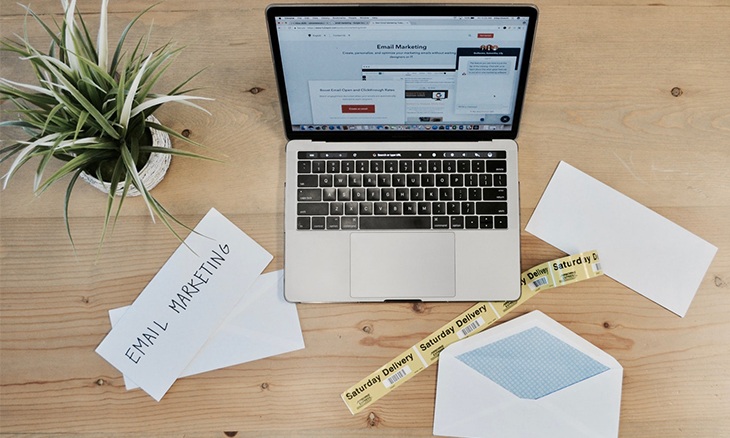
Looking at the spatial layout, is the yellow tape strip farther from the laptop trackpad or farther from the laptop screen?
the laptop screen

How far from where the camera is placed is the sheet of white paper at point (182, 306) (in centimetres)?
82

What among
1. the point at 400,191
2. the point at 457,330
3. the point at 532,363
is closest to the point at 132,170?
the point at 400,191

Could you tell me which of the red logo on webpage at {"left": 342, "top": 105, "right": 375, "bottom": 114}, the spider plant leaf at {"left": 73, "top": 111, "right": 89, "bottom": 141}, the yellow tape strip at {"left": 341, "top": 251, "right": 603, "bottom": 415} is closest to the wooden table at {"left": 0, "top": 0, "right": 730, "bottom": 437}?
the yellow tape strip at {"left": 341, "top": 251, "right": 603, "bottom": 415}

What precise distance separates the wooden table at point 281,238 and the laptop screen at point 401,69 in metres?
0.10

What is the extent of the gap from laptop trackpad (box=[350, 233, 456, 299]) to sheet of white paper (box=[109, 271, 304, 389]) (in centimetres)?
10

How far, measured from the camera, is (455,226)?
822 millimetres

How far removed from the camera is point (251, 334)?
0.83m

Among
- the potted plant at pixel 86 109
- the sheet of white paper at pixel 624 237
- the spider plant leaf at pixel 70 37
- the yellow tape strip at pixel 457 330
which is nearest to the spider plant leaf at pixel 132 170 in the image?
the potted plant at pixel 86 109

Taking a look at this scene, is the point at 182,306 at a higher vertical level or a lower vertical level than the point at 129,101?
lower

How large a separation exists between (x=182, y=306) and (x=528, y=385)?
48 cm

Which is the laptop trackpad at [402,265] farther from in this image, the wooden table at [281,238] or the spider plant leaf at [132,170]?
the spider plant leaf at [132,170]

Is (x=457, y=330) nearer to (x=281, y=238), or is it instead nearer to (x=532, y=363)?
(x=532, y=363)

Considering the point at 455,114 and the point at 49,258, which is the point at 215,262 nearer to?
the point at 49,258

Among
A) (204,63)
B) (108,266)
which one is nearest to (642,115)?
(204,63)
